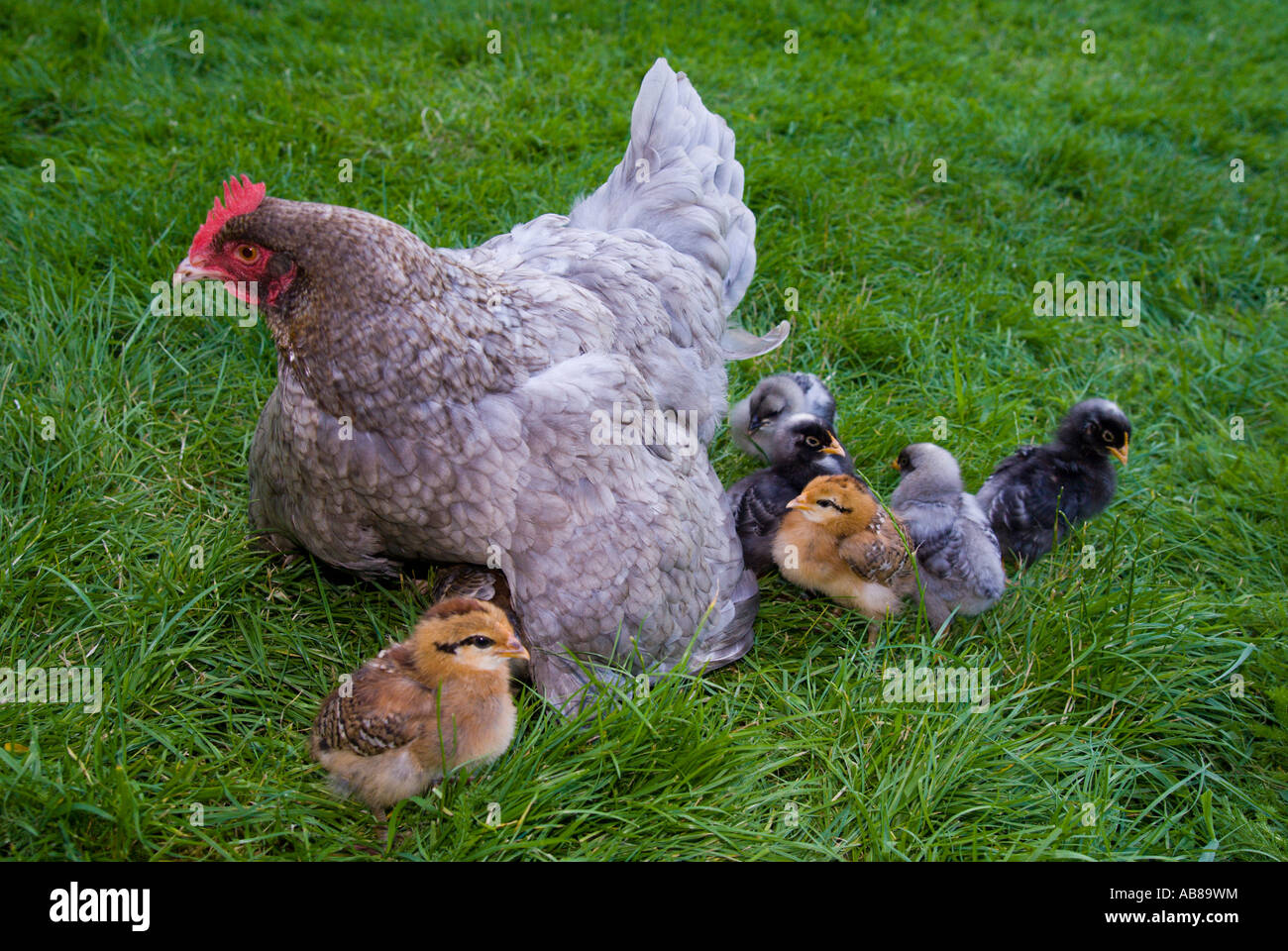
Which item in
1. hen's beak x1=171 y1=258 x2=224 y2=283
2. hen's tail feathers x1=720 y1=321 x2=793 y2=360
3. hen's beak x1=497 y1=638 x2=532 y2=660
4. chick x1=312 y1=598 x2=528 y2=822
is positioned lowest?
chick x1=312 y1=598 x2=528 y2=822

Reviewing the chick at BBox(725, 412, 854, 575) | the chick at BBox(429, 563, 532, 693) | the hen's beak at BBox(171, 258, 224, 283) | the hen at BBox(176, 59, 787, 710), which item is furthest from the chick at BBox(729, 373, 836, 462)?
the hen's beak at BBox(171, 258, 224, 283)

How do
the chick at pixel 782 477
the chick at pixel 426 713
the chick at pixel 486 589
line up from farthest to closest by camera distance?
the chick at pixel 782 477, the chick at pixel 486 589, the chick at pixel 426 713

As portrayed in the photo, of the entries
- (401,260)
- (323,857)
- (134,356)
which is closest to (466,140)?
(134,356)

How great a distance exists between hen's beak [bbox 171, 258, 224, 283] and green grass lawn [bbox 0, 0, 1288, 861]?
3.40 feet

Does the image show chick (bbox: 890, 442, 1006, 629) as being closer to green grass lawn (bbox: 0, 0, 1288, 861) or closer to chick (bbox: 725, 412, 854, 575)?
green grass lawn (bbox: 0, 0, 1288, 861)

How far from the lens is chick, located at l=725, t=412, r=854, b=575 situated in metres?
3.66

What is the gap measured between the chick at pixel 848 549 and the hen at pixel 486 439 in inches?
11.4

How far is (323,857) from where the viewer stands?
2.46 metres

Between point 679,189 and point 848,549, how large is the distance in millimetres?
1683

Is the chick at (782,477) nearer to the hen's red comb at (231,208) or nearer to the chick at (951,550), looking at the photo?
the chick at (951,550)

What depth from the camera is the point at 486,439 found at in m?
2.63


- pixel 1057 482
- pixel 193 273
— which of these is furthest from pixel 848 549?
pixel 193 273

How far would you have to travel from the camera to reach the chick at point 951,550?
3.34 metres

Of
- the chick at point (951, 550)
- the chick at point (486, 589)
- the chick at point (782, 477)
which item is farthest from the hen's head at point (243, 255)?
the chick at point (951, 550)
